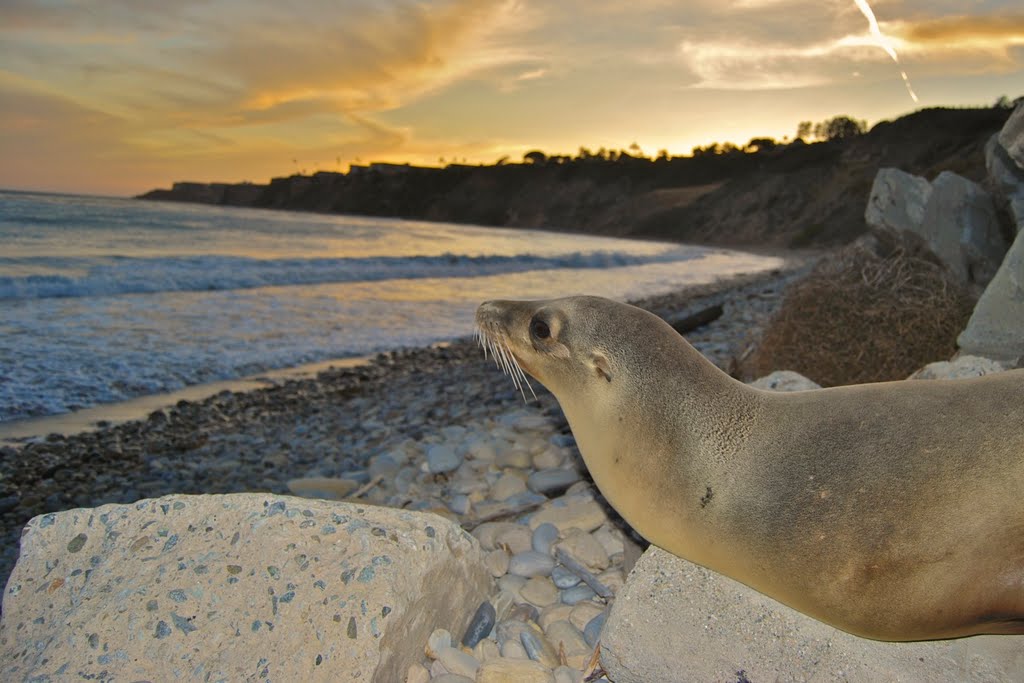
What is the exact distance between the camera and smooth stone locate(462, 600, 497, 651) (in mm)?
3395

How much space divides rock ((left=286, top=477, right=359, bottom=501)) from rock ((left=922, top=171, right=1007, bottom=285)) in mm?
6083

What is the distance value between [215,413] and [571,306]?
5971 mm

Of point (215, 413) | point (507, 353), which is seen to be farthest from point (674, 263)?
point (507, 353)

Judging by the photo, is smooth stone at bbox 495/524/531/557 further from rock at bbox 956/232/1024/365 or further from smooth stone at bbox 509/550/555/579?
rock at bbox 956/232/1024/365

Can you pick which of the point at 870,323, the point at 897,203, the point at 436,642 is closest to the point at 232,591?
the point at 436,642

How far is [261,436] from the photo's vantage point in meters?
7.57

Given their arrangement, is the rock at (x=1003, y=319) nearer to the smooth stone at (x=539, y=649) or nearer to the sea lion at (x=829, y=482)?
the sea lion at (x=829, y=482)

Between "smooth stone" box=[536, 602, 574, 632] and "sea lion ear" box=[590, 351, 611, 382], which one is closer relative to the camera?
"sea lion ear" box=[590, 351, 611, 382]

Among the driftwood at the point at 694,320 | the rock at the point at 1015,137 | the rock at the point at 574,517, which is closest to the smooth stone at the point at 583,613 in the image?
the rock at the point at 574,517

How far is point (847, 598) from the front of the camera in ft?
8.41

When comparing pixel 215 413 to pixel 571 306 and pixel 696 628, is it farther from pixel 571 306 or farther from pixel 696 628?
pixel 696 628

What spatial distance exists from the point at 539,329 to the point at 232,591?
1.74 meters

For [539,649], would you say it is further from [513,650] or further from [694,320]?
[694,320]

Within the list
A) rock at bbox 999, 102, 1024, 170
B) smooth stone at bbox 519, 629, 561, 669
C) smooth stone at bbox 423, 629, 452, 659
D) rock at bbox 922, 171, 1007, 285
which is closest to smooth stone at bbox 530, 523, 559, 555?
smooth stone at bbox 519, 629, 561, 669
